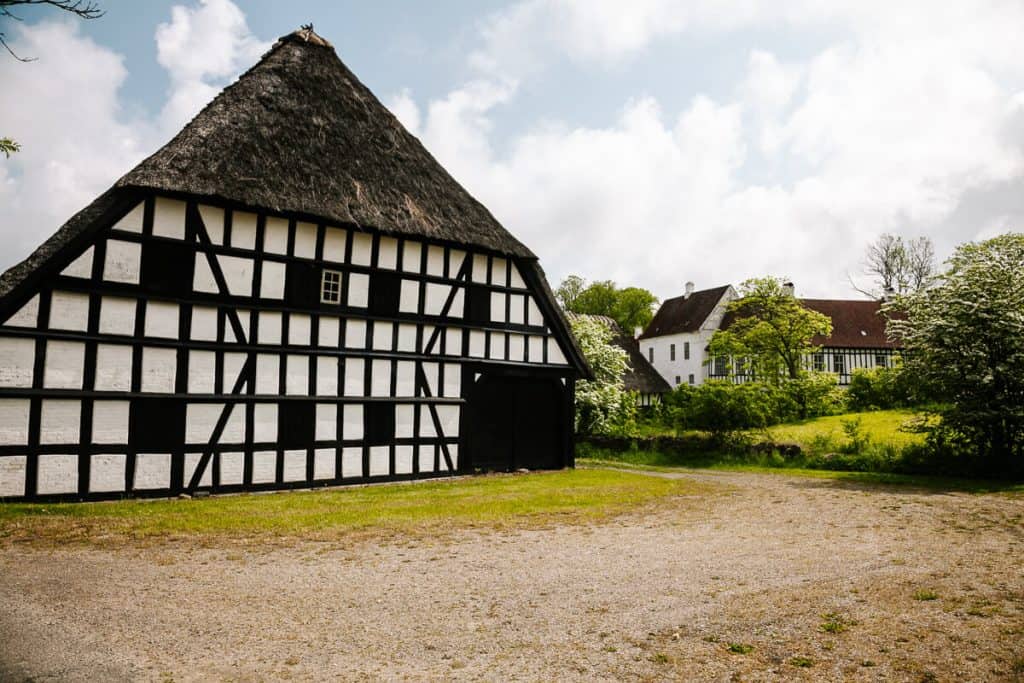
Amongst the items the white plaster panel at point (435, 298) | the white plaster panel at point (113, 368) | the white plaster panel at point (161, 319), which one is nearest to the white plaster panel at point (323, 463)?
the white plaster panel at point (161, 319)

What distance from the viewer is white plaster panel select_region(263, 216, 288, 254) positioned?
1452 centimetres

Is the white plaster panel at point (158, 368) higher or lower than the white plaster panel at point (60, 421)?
higher

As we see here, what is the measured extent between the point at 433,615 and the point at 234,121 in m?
12.2

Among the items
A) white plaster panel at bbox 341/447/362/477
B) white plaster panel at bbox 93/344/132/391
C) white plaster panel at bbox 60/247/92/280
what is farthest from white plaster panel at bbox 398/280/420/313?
white plaster panel at bbox 60/247/92/280

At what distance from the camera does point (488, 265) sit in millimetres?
18062

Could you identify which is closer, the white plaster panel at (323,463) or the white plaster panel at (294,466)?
the white plaster panel at (294,466)

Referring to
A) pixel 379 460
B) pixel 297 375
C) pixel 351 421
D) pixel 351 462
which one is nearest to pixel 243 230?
pixel 297 375

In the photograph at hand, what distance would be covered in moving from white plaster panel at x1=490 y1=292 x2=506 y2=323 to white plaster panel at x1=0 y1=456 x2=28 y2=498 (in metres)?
10.2

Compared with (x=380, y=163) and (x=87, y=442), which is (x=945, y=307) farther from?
(x=87, y=442)

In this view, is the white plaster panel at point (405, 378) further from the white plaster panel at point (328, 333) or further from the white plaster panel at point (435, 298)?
the white plaster panel at point (328, 333)

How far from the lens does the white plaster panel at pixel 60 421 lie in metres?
11.9

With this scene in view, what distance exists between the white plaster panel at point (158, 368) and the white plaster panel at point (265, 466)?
205 cm

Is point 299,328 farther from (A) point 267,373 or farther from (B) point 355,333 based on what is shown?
(B) point 355,333

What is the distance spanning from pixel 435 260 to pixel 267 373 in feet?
15.9
